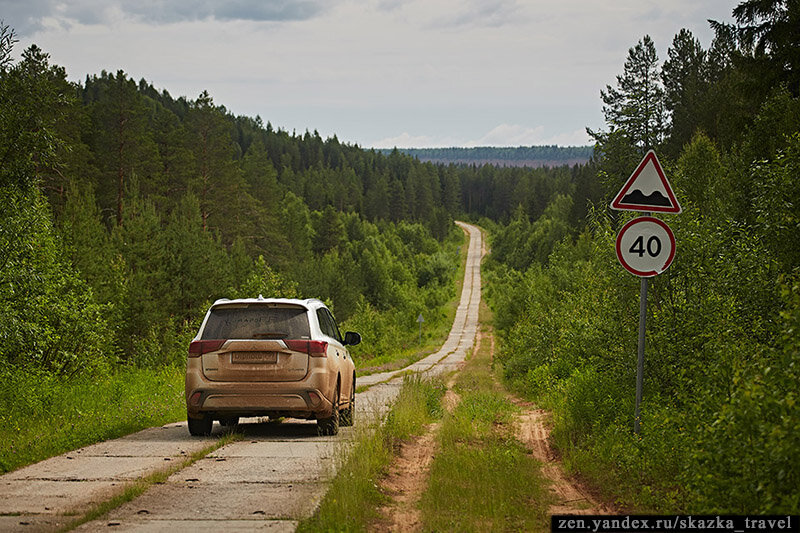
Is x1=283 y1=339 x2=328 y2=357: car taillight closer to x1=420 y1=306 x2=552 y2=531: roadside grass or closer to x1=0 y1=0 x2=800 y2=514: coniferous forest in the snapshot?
x1=420 y1=306 x2=552 y2=531: roadside grass

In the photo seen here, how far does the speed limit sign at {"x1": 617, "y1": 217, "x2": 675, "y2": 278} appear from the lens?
8.89 meters

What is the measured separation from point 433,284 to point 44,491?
113 m

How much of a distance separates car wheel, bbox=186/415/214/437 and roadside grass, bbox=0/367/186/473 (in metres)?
1.15

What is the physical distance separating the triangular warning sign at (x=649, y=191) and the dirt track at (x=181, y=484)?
4.30 metres

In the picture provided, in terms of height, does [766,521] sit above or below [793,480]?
below

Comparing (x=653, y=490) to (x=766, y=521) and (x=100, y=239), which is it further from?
(x=100, y=239)

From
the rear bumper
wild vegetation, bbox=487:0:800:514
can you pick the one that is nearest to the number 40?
wild vegetation, bbox=487:0:800:514

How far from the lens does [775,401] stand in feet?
17.2

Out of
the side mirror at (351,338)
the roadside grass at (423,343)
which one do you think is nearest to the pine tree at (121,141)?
the roadside grass at (423,343)

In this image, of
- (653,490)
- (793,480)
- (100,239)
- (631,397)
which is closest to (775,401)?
(793,480)

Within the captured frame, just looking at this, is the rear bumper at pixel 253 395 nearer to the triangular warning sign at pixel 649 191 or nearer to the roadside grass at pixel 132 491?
the roadside grass at pixel 132 491

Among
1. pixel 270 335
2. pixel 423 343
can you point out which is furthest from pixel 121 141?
pixel 270 335

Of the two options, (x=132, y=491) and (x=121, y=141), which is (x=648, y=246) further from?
(x=121, y=141)

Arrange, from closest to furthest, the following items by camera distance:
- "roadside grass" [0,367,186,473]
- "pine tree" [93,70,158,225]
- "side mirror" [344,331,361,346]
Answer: "roadside grass" [0,367,186,473] → "side mirror" [344,331,361,346] → "pine tree" [93,70,158,225]
